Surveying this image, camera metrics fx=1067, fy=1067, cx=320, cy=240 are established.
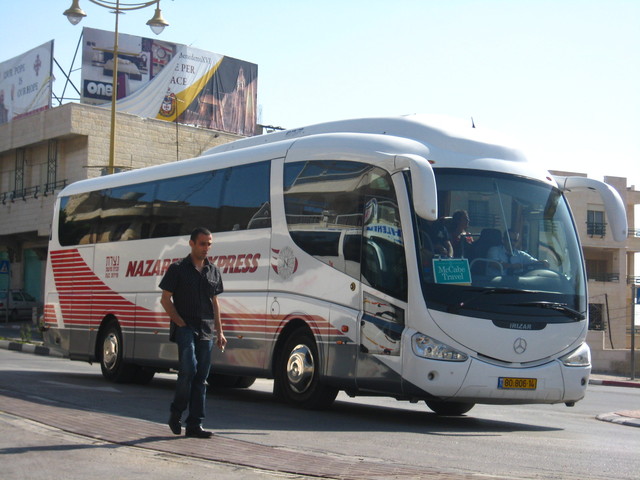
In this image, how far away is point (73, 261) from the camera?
1912 cm

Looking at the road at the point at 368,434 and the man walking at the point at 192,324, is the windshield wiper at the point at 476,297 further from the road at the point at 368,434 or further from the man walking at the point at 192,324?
the man walking at the point at 192,324

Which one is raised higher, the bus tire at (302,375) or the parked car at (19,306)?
the parked car at (19,306)

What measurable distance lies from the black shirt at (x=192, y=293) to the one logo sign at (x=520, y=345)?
3906 millimetres

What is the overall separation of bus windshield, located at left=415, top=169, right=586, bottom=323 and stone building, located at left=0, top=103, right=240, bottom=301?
119ft

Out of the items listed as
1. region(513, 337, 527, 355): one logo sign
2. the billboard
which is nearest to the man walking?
region(513, 337, 527, 355): one logo sign

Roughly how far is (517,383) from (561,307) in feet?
3.53

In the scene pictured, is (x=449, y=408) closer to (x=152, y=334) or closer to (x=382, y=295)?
(x=382, y=295)

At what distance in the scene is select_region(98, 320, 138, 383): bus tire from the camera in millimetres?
17250

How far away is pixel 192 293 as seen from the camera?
936cm

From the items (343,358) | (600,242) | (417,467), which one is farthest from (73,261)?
(600,242)

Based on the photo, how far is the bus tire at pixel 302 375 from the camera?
12711 mm

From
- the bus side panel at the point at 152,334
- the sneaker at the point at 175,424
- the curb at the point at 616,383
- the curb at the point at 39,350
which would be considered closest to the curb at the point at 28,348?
the curb at the point at 39,350

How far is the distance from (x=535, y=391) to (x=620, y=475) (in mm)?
3636

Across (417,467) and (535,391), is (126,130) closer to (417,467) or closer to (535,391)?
(535,391)
